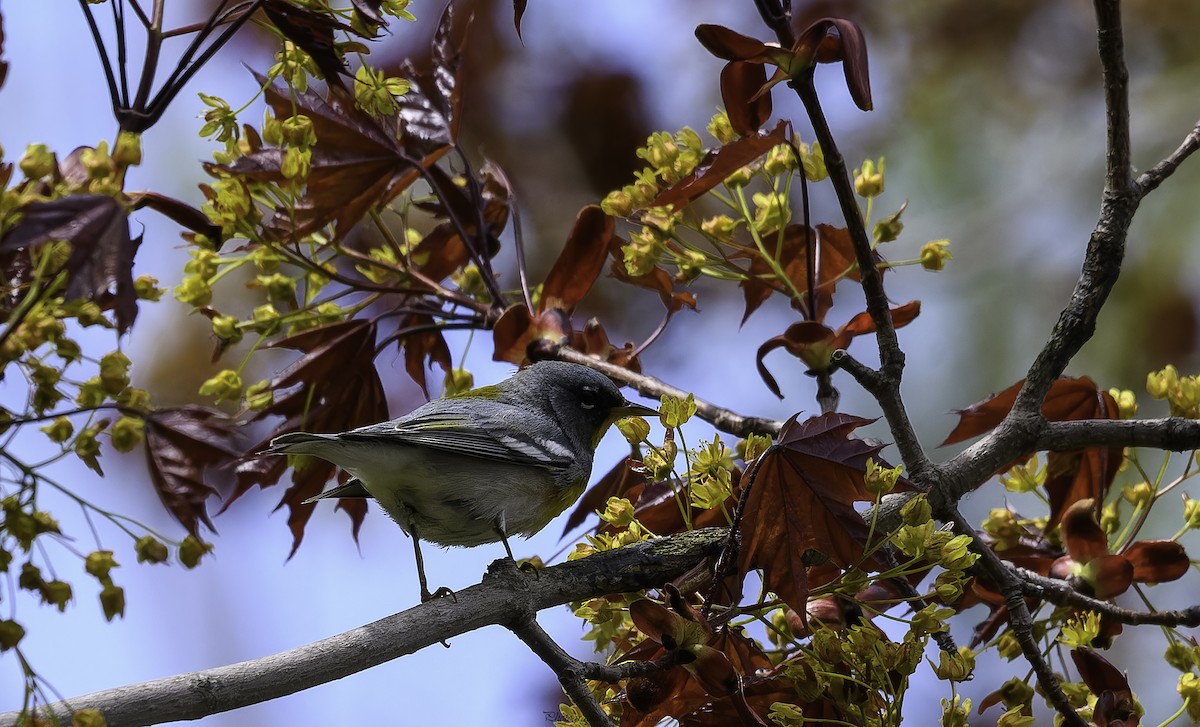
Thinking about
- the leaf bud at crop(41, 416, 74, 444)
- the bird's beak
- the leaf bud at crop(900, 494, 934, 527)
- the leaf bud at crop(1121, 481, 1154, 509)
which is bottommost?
the leaf bud at crop(900, 494, 934, 527)

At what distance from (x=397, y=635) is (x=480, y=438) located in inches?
36.9

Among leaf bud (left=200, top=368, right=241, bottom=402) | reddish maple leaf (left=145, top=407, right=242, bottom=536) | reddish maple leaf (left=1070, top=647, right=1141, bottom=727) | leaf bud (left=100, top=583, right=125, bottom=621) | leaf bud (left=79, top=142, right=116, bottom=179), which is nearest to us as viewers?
leaf bud (left=79, top=142, right=116, bottom=179)

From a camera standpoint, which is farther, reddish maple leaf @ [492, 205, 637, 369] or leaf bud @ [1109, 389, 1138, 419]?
reddish maple leaf @ [492, 205, 637, 369]

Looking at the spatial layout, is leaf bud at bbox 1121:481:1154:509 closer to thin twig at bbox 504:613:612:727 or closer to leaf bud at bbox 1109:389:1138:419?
leaf bud at bbox 1109:389:1138:419

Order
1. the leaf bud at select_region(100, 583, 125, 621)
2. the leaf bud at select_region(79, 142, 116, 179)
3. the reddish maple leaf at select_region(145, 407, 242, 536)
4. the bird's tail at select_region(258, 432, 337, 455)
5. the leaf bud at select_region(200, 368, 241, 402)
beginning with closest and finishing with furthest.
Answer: the leaf bud at select_region(79, 142, 116, 179)
the leaf bud at select_region(100, 583, 125, 621)
the reddish maple leaf at select_region(145, 407, 242, 536)
the bird's tail at select_region(258, 432, 337, 455)
the leaf bud at select_region(200, 368, 241, 402)

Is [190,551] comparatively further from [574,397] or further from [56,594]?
[574,397]

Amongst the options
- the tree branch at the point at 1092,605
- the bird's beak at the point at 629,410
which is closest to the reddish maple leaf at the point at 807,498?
the tree branch at the point at 1092,605

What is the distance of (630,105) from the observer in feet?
12.4

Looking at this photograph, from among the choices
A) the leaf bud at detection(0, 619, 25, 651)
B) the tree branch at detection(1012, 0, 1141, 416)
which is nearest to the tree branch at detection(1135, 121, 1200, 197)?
the tree branch at detection(1012, 0, 1141, 416)

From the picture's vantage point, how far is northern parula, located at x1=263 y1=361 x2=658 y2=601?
83.9 inches

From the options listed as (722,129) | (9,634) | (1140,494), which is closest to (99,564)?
(9,634)

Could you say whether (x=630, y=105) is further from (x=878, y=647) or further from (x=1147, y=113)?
(x=878, y=647)

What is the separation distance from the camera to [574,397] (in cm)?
268

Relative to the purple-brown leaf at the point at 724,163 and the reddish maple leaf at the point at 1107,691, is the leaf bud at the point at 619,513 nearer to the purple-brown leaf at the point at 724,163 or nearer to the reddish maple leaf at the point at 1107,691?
the purple-brown leaf at the point at 724,163
